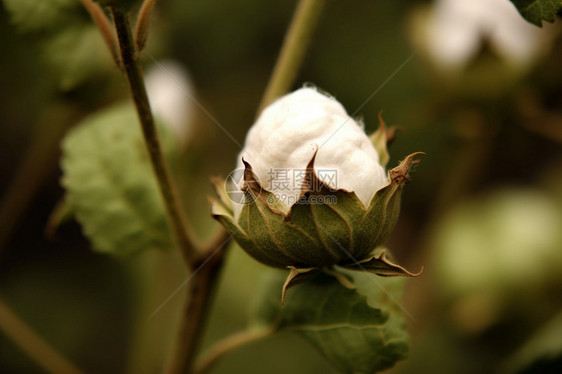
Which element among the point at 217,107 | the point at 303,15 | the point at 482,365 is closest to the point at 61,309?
the point at 217,107

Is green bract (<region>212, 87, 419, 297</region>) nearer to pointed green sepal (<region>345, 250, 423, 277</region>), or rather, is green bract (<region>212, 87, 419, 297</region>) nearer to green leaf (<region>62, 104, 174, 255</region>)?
pointed green sepal (<region>345, 250, 423, 277</region>)

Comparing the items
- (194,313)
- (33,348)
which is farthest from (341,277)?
(33,348)

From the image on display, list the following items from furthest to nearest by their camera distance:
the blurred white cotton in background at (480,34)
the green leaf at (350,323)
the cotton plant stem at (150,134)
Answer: the blurred white cotton in background at (480,34) → the green leaf at (350,323) → the cotton plant stem at (150,134)

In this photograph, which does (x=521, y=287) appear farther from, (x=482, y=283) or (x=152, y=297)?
(x=152, y=297)

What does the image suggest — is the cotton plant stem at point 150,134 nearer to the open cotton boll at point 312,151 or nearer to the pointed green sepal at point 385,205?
the open cotton boll at point 312,151

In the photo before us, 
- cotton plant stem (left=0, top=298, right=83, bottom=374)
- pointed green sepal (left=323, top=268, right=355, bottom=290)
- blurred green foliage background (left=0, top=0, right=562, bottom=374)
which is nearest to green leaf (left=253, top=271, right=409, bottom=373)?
pointed green sepal (left=323, top=268, right=355, bottom=290)

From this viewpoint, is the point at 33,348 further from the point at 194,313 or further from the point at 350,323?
the point at 350,323

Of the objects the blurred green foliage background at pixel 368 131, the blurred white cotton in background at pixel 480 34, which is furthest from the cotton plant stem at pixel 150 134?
the blurred white cotton in background at pixel 480 34
